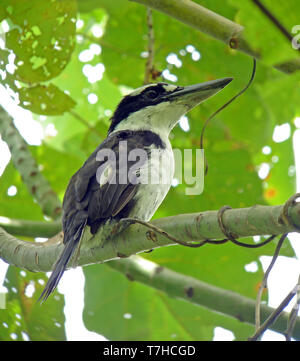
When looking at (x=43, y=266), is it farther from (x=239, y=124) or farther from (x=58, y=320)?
(x=239, y=124)

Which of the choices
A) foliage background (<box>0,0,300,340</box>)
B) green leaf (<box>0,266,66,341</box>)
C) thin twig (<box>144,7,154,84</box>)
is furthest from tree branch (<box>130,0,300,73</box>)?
green leaf (<box>0,266,66,341</box>)

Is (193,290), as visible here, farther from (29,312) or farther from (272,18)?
(272,18)

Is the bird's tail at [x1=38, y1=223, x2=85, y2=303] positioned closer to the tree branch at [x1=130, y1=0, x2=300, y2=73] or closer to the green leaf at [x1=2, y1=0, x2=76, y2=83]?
the green leaf at [x1=2, y1=0, x2=76, y2=83]

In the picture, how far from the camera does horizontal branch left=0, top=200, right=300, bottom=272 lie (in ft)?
6.32

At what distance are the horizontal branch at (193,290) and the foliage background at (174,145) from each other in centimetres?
65

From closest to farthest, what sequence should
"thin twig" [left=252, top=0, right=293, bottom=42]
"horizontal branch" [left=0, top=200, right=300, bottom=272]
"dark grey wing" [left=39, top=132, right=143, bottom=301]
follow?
1. "thin twig" [left=252, top=0, right=293, bottom=42]
2. "horizontal branch" [left=0, top=200, right=300, bottom=272]
3. "dark grey wing" [left=39, top=132, right=143, bottom=301]

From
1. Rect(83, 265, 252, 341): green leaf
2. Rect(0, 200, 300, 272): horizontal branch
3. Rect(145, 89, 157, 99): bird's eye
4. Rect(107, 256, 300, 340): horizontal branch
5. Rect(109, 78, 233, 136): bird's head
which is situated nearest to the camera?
Rect(0, 200, 300, 272): horizontal branch

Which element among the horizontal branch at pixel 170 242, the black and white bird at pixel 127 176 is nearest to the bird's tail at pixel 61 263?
the black and white bird at pixel 127 176

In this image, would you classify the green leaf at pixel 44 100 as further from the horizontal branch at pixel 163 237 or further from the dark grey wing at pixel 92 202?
the horizontal branch at pixel 163 237

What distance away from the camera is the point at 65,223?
3215 millimetres

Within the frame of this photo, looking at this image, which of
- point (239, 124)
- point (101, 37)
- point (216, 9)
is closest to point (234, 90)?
point (239, 124)

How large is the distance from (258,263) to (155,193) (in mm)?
1511

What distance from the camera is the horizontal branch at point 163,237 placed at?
75.8 inches

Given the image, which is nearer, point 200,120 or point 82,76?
point 200,120
